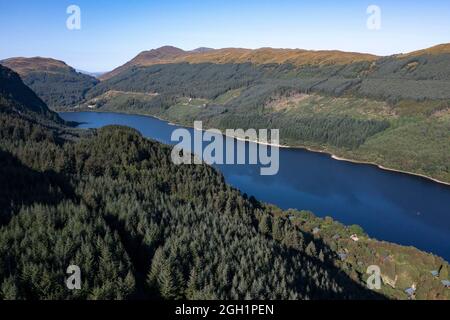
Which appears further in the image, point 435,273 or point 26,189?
point 435,273

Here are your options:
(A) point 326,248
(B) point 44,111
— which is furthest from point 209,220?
(B) point 44,111

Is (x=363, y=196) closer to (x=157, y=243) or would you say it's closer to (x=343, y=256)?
(x=343, y=256)

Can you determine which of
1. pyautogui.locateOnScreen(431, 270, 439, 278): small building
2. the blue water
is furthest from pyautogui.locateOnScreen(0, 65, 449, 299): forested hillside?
the blue water

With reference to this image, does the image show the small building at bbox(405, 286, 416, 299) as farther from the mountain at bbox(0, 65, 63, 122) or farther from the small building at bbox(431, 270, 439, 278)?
the mountain at bbox(0, 65, 63, 122)

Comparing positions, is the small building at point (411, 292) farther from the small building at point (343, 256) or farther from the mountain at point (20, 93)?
the mountain at point (20, 93)

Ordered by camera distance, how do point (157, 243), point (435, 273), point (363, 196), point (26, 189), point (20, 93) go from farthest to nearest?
point (20, 93) < point (363, 196) < point (435, 273) < point (26, 189) < point (157, 243)

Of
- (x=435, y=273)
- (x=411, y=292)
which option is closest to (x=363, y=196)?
(x=435, y=273)
